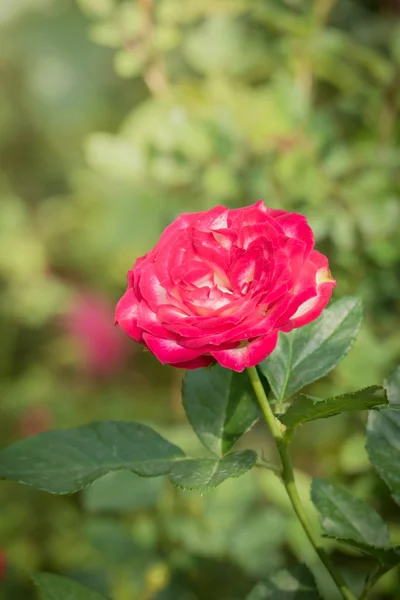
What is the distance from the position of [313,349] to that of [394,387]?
7cm

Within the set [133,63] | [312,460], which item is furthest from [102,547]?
[133,63]

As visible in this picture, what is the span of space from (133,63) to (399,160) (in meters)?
0.40

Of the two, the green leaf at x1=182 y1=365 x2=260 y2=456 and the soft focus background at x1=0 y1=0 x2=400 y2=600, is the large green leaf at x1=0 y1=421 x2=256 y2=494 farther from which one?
the soft focus background at x1=0 y1=0 x2=400 y2=600

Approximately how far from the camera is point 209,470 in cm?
49

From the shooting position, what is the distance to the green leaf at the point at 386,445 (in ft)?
1.74

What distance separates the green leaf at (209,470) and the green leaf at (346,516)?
9cm

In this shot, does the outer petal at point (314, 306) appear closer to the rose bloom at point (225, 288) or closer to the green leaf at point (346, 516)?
the rose bloom at point (225, 288)

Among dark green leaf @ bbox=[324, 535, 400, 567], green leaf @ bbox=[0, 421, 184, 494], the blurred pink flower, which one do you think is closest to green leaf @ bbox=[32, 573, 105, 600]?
green leaf @ bbox=[0, 421, 184, 494]

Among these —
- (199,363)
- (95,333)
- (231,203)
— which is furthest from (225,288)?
(95,333)

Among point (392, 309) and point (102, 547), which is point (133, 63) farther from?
point (102, 547)

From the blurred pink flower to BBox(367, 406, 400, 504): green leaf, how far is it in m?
1.34

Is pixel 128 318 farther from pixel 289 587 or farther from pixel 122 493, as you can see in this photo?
pixel 122 493

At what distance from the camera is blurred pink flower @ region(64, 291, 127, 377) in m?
1.85

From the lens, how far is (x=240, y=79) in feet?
4.25
